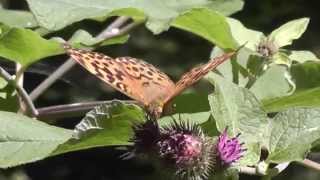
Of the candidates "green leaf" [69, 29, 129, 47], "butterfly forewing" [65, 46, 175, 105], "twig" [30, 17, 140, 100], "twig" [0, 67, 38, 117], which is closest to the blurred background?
"twig" [30, 17, 140, 100]

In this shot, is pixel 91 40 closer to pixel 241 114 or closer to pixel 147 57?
pixel 241 114

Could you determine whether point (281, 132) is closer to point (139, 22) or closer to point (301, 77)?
point (301, 77)

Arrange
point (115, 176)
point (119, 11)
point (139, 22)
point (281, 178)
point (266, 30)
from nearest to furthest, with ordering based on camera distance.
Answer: point (119, 11) → point (139, 22) → point (115, 176) → point (281, 178) → point (266, 30)

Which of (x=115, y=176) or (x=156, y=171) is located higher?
(x=156, y=171)

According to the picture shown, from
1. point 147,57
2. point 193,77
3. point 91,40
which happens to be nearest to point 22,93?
point 91,40

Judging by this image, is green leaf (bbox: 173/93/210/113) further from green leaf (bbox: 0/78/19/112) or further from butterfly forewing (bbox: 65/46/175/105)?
green leaf (bbox: 0/78/19/112)

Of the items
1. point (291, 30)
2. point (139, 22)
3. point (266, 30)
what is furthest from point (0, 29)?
point (266, 30)

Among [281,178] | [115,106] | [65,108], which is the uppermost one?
[115,106]
